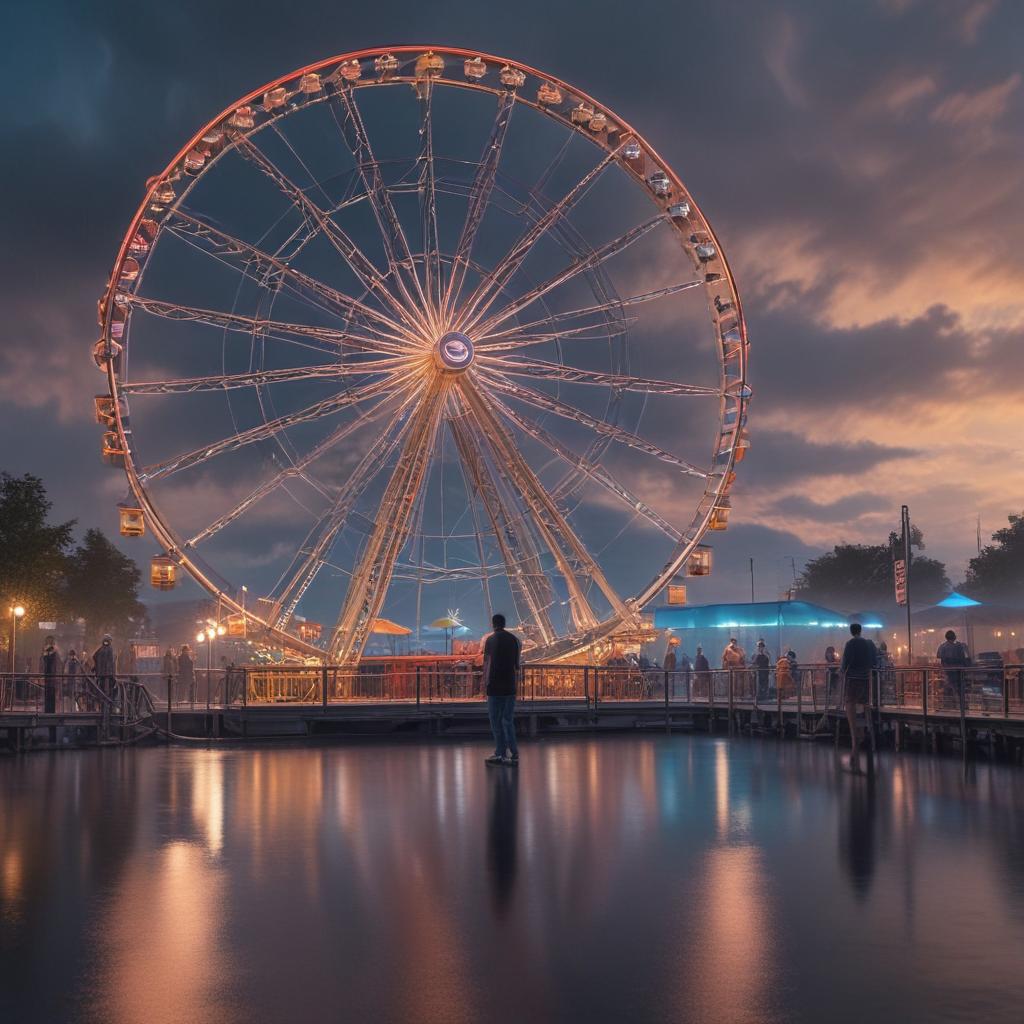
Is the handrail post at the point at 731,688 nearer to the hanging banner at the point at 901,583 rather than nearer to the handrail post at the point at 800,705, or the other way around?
the handrail post at the point at 800,705

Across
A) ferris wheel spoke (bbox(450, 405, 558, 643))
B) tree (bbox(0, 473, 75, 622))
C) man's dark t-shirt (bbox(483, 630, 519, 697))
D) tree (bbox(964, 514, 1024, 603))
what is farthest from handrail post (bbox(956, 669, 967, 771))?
tree (bbox(964, 514, 1024, 603))

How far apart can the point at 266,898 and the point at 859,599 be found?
10336 centimetres

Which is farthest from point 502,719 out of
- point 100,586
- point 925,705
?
point 100,586

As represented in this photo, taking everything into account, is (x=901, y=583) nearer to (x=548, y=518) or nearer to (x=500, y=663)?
(x=548, y=518)

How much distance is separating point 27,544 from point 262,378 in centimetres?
2658

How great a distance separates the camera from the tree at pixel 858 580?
104 metres

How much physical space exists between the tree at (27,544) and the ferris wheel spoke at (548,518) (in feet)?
Result: 87.5

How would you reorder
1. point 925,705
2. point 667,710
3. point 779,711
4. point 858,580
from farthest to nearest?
point 858,580
point 667,710
point 779,711
point 925,705

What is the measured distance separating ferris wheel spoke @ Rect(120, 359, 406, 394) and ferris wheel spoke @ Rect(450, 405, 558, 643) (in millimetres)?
2466

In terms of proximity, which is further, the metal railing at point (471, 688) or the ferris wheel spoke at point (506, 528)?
the ferris wheel spoke at point (506, 528)

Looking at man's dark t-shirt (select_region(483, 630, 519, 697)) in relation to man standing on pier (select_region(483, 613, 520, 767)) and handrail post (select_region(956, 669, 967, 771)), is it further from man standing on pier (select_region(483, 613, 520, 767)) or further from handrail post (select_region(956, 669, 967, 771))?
handrail post (select_region(956, 669, 967, 771))

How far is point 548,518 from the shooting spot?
27.4m

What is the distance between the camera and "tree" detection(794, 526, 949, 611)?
340ft

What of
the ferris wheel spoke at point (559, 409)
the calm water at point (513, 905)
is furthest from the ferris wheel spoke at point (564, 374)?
the calm water at point (513, 905)
